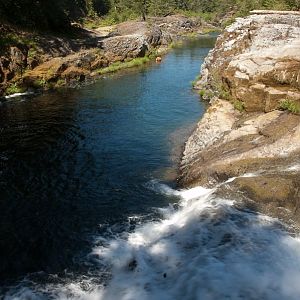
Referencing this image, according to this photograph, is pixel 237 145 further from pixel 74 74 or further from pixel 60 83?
pixel 74 74

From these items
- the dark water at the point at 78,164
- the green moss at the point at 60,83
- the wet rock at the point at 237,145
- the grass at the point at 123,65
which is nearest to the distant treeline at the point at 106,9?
the grass at the point at 123,65

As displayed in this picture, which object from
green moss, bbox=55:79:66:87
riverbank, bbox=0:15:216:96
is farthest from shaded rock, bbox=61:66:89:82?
green moss, bbox=55:79:66:87

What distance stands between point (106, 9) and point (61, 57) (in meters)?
67.8

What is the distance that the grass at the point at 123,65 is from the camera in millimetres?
48434

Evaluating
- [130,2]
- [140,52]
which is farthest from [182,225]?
[130,2]

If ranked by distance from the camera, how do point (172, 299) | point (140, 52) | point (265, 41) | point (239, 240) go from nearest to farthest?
point (172, 299), point (239, 240), point (265, 41), point (140, 52)

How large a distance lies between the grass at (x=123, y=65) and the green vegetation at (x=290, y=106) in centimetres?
2966

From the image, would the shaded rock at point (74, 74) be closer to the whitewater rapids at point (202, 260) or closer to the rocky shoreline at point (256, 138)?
the rocky shoreline at point (256, 138)

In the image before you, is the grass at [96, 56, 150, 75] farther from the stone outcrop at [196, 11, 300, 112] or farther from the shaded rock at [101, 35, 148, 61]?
the stone outcrop at [196, 11, 300, 112]

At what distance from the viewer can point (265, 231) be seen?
13.6 m

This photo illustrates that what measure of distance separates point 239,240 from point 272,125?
345 inches

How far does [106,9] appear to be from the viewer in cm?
10700

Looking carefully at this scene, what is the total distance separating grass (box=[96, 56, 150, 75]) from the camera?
48.4 metres

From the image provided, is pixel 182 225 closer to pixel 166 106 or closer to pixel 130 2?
pixel 166 106
